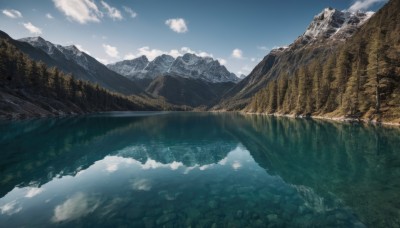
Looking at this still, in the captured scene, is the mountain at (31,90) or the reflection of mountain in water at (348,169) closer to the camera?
the reflection of mountain in water at (348,169)

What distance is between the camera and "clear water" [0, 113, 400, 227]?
43.0 ft

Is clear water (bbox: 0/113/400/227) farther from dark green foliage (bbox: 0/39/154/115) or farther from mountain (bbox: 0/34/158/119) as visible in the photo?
dark green foliage (bbox: 0/39/154/115)

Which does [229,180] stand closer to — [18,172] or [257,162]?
[257,162]

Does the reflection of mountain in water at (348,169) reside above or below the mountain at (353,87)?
below

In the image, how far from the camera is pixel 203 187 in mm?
19219

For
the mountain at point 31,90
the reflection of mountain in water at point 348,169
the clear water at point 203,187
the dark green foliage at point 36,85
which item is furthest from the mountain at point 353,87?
the dark green foliage at point 36,85

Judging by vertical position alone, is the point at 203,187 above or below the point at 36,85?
below

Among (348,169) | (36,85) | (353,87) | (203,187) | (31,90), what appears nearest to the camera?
(203,187)

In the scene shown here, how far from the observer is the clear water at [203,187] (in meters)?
13.1

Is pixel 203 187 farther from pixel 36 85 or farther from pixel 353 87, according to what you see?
pixel 36 85

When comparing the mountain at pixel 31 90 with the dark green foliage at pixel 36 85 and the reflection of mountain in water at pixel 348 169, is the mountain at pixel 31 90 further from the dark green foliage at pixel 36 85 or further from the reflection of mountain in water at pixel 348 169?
the reflection of mountain in water at pixel 348 169

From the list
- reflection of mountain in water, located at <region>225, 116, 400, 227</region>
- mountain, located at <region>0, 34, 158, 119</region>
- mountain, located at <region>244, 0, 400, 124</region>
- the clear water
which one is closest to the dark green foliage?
mountain, located at <region>0, 34, 158, 119</region>

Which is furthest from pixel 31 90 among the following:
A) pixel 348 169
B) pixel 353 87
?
pixel 353 87

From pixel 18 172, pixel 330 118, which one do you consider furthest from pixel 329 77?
pixel 18 172
